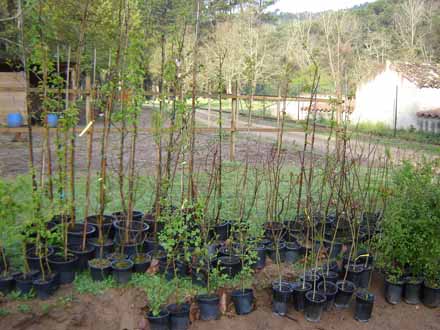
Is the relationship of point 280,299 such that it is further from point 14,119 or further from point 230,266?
point 14,119

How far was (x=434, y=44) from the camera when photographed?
27750mm

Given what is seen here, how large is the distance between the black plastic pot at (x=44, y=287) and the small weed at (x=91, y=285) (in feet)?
0.65

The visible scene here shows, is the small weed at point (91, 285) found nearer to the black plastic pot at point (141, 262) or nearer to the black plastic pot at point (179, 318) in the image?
the black plastic pot at point (141, 262)

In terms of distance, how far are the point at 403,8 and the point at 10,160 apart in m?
30.3

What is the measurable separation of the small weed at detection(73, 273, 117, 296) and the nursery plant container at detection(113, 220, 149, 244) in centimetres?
45

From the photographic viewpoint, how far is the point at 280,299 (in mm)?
3455

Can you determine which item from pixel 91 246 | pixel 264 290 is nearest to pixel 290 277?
pixel 264 290

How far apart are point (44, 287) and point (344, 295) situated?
7.75 feet

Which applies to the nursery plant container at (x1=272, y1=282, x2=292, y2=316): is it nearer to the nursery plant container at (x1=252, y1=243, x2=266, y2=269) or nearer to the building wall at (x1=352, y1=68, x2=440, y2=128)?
the nursery plant container at (x1=252, y1=243, x2=266, y2=269)

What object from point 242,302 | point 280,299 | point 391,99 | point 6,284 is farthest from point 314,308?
point 391,99

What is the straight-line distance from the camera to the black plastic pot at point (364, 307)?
3.49 meters

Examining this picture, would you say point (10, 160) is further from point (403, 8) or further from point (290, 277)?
point (403, 8)

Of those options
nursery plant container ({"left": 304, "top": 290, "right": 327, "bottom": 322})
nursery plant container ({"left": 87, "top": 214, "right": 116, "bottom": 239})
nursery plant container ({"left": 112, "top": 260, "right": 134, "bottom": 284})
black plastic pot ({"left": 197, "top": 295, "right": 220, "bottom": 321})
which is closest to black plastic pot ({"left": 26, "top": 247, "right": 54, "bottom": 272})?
nursery plant container ({"left": 112, "top": 260, "right": 134, "bottom": 284})

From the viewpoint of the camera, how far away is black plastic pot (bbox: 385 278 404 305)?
3771mm
